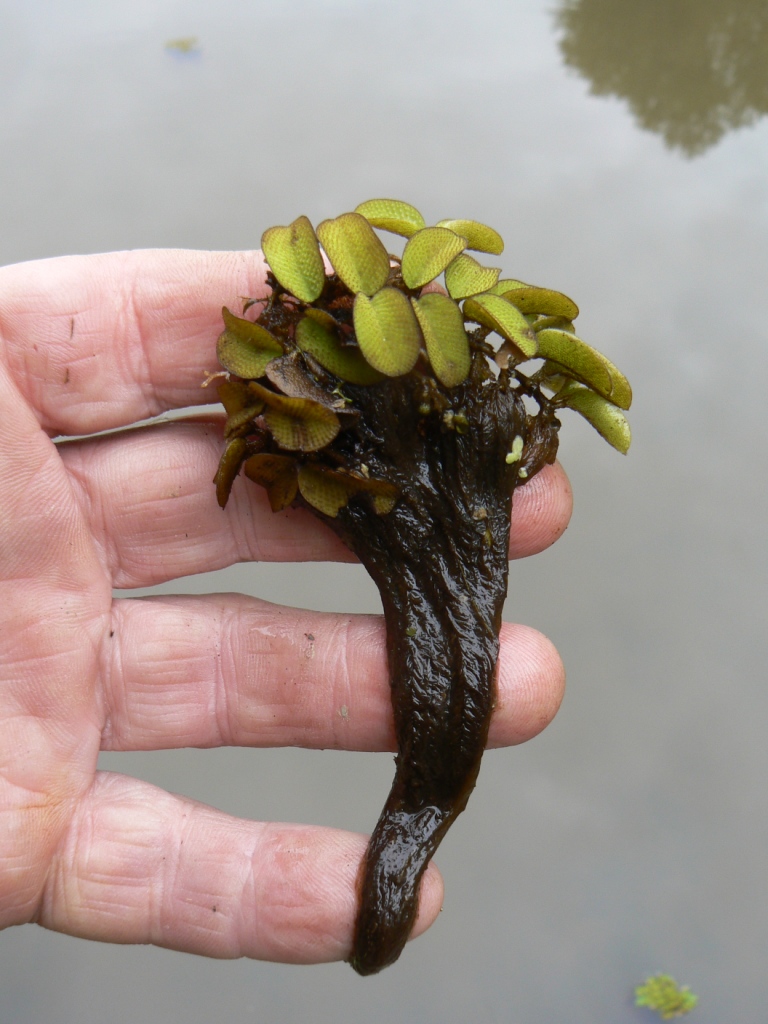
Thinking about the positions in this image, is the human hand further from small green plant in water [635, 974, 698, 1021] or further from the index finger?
small green plant in water [635, 974, 698, 1021]

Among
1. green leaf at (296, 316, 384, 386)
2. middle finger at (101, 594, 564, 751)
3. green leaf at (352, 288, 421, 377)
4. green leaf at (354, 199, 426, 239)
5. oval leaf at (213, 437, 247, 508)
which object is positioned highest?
green leaf at (354, 199, 426, 239)

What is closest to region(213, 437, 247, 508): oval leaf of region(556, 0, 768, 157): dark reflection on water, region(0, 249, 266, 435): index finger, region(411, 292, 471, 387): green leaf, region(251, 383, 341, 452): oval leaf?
region(251, 383, 341, 452): oval leaf

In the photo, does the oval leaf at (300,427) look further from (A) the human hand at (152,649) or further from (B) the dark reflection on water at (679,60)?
(B) the dark reflection on water at (679,60)

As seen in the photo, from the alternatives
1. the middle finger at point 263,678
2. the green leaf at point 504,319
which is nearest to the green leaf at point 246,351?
the green leaf at point 504,319

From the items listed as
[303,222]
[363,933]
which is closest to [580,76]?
[303,222]

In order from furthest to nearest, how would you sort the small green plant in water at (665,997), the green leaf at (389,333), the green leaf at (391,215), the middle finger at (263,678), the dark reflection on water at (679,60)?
the dark reflection on water at (679,60)
the small green plant in water at (665,997)
the middle finger at (263,678)
the green leaf at (391,215)
the green leaf at (389,333)

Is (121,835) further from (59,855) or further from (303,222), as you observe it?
(303,222)
